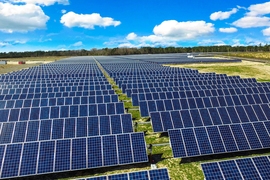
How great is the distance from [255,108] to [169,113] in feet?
19.6

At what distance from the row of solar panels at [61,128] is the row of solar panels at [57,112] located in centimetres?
272

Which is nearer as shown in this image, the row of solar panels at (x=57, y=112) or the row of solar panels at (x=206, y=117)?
the row of solar panels at (x=206, y=117)

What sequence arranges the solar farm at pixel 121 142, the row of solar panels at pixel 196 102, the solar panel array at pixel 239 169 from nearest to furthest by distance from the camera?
the solar panel array at pixel 239 169
the solar farm at pixel 121 142
the row of solar panels at pixel 196 102

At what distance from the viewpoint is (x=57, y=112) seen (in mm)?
15086

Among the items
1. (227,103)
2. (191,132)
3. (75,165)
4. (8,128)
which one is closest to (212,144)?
(191,132)

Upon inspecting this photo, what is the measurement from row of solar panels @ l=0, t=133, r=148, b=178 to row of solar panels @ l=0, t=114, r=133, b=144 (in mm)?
2013

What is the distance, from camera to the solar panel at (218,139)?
9.99 metres

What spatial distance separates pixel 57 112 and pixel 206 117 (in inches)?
396

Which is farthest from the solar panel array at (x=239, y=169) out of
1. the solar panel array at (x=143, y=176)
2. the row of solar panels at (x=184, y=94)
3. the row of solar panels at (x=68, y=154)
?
the row of solar panels at (x=184, y=94)

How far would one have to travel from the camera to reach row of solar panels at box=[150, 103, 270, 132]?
42.1ft

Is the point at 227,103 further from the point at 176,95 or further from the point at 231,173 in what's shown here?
the point at 231,173

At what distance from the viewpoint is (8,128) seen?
38.1ft

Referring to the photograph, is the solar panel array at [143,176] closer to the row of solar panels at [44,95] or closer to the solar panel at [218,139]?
the solar panel at [218,139]

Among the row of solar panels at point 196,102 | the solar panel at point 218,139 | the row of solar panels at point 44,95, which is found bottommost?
the solar panel at point 218,139
